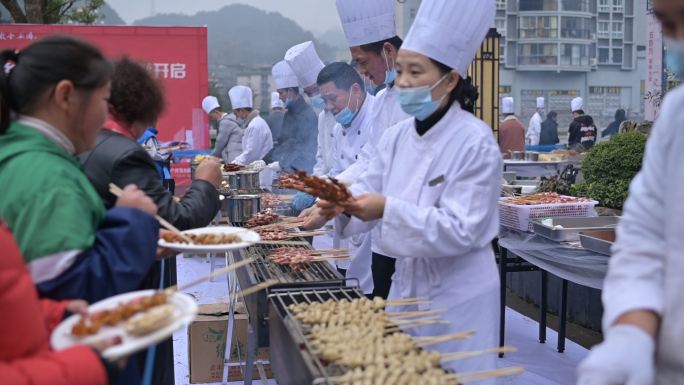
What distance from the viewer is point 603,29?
127ft

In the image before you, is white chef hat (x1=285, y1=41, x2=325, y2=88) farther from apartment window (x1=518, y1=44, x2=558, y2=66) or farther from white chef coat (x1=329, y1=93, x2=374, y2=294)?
apartment window (x1=518, y1=44, x2=558, y2=66)

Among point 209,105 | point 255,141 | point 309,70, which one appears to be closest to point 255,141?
point 255,141

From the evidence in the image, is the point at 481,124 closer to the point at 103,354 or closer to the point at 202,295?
the point at 103,354

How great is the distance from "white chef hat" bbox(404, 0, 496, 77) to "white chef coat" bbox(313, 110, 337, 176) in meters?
4.34

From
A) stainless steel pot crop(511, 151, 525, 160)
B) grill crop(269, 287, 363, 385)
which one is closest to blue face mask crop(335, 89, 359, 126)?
grill crop(269, 287, 363, 385)

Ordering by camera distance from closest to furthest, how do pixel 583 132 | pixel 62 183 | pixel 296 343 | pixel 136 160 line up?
1. pixel 62 183
2. pixel 296 343
3. pixel 136 160
4. pixel 583 132

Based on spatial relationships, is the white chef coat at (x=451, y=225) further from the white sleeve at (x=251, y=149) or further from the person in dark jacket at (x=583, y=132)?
the person in dark jacket at (x=583, y=132)

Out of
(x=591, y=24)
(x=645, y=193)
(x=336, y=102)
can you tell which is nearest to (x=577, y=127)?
(x=336, y=102)

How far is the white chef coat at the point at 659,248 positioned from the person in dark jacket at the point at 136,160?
179 cm

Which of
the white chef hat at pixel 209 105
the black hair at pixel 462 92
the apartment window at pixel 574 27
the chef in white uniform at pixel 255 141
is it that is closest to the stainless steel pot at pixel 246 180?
the chef in white uniform at pixel 255 141

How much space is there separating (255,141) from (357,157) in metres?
5.94

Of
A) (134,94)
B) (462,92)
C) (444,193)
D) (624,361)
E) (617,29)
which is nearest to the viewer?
(624,361)

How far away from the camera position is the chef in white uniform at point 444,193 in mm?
2207

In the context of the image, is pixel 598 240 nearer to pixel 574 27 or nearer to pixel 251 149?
pixel 251 149
